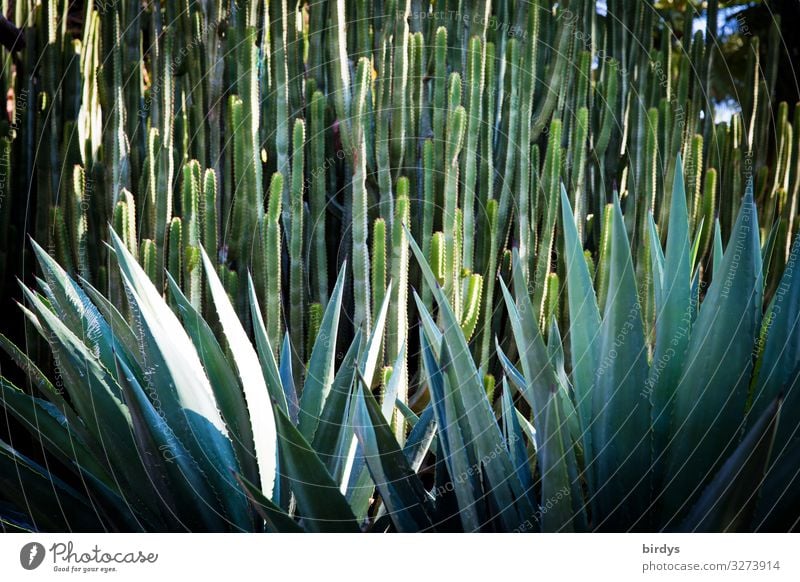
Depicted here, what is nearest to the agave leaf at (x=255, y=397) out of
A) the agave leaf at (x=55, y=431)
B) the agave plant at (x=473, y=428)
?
the agave plant at (x=473, y=428)

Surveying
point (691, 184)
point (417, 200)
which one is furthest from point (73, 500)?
point (691, 184)

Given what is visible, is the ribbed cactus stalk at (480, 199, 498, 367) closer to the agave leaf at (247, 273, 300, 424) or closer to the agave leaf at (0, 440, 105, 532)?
the agave leaf at (247, 273, 300, 424)

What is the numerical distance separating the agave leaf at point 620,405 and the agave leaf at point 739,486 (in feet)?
0.25

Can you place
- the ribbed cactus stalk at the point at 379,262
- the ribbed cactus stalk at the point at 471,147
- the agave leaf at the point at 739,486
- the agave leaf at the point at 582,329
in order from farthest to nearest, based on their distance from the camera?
the ribbed cactus stalk at the point at 471,147 → the ribbed cactus stalk at the point at 379,262 → the agave leaf at the point at 582,329 → the agave leaf at the point at 739,486

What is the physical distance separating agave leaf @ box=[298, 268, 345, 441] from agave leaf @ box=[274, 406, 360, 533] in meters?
0.17

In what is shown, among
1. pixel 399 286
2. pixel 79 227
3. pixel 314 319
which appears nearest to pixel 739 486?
pixel 399 286

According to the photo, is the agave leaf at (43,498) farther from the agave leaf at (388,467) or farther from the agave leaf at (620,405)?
the agave leaf at (620,405)

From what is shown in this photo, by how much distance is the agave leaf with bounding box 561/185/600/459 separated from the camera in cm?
99

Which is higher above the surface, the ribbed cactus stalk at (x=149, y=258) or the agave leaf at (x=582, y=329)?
the ribbed cactus stalk at (x=149, y=258)

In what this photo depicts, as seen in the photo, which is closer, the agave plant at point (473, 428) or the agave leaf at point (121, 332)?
the agave plant at point (473, 428)

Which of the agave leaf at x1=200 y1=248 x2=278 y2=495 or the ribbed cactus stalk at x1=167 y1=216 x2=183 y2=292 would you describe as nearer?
the agave leaf at x1=200 y1=248 x2=278 y2=495

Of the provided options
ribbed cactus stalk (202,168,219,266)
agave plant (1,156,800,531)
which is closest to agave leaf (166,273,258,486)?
agave plant (1,156,800,531)

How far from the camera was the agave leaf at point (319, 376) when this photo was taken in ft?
3.64
